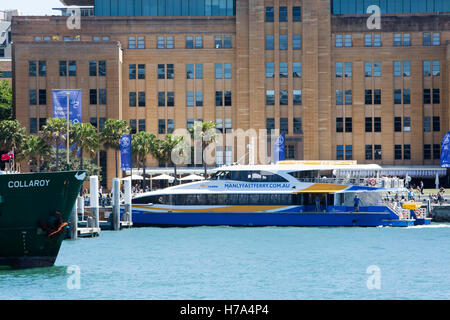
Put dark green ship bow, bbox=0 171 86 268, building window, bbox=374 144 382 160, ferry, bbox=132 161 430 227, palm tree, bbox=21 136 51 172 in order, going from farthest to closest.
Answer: building window, bbox=374 144 382 160
palm tree, bbox=21 136 51 172
ferry, bbox=132 161 430 227
dark green ship bow, bbox=0 171 86 268

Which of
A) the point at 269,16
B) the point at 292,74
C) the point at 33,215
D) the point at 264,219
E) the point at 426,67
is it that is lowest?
the point at 264,219

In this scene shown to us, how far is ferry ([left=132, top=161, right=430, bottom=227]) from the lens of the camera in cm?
6231

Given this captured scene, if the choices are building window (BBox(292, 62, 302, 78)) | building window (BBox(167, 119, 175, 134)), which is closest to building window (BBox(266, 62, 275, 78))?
building window (BBox(292, 62, 302, 78))

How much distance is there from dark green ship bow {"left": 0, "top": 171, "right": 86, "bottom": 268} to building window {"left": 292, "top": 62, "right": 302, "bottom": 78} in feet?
224

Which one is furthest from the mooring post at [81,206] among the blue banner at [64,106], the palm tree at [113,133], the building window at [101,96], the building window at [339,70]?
the building window at [339,70]

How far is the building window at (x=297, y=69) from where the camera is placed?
10544cm

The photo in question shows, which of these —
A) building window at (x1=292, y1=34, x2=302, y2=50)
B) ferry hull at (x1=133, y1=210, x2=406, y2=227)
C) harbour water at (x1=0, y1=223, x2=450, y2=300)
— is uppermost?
building window at (x1=292, y1=34, x2=302, y2=50)

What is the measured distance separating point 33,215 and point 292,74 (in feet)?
230

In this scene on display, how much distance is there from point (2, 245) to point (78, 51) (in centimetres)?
6503

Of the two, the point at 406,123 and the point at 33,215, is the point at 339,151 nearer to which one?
the point at 406,123

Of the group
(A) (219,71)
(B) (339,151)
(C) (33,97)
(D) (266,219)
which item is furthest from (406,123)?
(D) (266,219)


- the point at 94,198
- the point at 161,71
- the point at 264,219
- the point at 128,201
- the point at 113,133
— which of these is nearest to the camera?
the point at 94,198

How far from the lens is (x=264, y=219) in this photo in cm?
6288

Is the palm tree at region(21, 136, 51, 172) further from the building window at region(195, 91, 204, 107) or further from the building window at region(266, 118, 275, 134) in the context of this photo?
the building window at region(266, 118, 275, 134)
